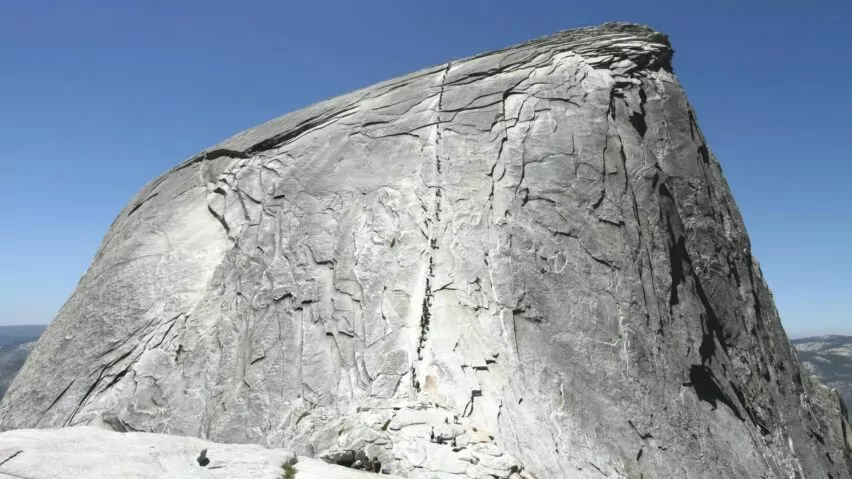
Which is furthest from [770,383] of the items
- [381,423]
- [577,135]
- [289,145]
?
[289,145]

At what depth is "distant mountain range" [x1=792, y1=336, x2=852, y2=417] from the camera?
12425 cm

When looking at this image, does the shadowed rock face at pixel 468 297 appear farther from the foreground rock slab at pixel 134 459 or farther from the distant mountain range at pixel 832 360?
the distant mountain range at pixel 832 360

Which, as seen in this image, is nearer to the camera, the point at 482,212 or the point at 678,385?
the point at 678,385

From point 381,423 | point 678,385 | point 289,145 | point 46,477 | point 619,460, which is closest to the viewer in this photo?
point 46,477

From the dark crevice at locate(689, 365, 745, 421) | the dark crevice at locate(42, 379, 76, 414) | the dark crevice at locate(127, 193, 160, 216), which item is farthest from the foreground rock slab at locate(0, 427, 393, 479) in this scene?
the dark crevice at locate(127, 193, 160, 216)

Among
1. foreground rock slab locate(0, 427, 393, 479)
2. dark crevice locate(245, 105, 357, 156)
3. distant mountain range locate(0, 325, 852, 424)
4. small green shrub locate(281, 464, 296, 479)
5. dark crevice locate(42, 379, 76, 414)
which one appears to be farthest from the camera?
distant mountain range locate(0, 325, 852, 424)

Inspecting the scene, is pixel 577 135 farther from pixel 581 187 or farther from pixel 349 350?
pixel 349 350

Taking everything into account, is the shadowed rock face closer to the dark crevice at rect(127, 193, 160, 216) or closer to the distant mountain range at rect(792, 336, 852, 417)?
the dark crevice at rect(127, 193, 160, 216)

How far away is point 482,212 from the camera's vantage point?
1052 cm

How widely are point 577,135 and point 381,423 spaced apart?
6357 millimetres

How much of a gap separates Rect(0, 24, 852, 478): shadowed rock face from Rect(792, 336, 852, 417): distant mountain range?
377 feet

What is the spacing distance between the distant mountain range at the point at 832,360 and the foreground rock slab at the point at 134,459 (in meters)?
122

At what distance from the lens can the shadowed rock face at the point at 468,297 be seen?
8.76 metres

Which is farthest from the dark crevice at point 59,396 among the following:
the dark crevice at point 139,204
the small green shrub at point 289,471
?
the small green shrub at point 289,471
